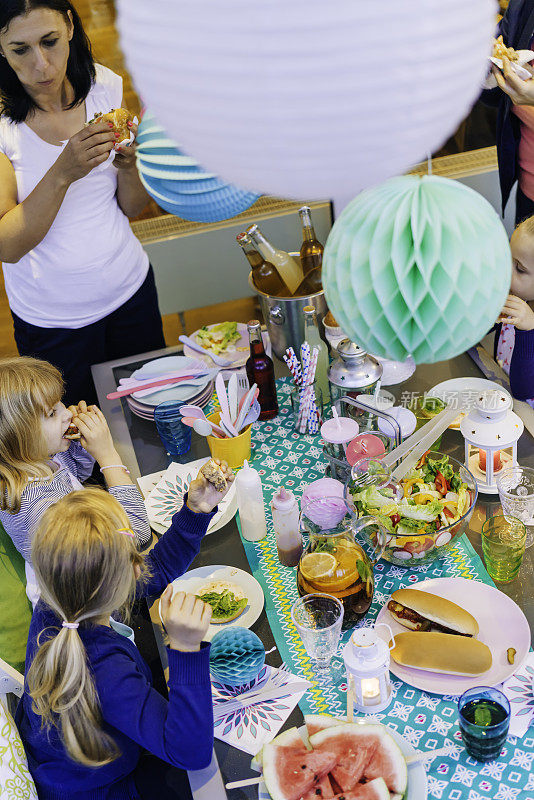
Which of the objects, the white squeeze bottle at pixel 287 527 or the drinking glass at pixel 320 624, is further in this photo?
the white squeeze bottle at pixel 287 527

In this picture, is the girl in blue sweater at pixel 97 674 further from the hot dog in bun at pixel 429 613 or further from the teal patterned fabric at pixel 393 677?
the hot dog in bun at pixel 429 613

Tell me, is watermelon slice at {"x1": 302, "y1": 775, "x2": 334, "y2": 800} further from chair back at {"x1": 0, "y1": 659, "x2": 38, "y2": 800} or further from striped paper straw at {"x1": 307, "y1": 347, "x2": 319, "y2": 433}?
striped paper straw at {"x1": 307, "y1": 347, "x2": 319, "y2": 433}

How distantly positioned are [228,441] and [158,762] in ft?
2.20

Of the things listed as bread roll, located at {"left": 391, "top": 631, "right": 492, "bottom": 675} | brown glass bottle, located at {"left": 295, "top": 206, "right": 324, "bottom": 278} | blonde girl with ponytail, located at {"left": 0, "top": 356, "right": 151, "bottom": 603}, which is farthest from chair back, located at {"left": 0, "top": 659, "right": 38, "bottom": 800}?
brown glass bottle, located at {"left": 295, "top": 206, "right": 324, "bottom": 278}

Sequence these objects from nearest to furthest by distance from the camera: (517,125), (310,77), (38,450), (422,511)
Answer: (310,77)
(422,511)
(38,450)
(517,125)

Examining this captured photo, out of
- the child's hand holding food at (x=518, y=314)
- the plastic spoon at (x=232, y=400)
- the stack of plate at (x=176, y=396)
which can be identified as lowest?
the stack of plate at (x=176, y=396)

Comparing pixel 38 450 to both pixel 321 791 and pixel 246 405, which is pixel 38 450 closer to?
pixel 246 405

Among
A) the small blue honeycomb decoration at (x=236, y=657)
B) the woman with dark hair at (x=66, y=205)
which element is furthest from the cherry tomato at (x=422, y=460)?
the woman with dark hair at (x=66, y=205)

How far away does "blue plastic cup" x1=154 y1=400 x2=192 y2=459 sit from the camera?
5.90 ft

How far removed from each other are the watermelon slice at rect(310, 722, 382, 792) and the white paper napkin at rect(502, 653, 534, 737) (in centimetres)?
Result: 21

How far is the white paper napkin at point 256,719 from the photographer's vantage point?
1.20 m

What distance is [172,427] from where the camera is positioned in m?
1.80

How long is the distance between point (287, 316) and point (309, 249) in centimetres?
21

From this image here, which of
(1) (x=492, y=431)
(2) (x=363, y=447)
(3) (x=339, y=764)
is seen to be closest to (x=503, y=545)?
(1) (x=492, y=431)
